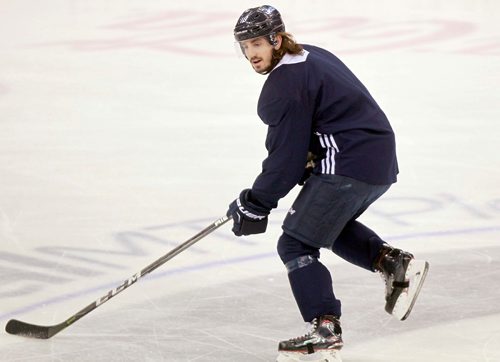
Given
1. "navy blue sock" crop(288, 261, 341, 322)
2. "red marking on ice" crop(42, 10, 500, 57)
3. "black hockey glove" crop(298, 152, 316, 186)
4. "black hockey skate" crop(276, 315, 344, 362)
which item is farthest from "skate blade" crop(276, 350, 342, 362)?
"red marking on ice" crop(42, 10, 500, 57)

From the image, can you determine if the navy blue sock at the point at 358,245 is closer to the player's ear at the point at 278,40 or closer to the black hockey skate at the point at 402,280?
the black hockey skate at the point at 402,280

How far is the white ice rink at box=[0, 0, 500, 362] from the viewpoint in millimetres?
3635

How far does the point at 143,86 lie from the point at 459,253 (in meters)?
3.44

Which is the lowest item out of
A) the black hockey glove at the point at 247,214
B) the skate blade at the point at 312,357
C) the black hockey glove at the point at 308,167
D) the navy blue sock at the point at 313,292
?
the skate blade at the point at 312,357

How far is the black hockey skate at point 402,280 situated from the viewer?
11.3 ft


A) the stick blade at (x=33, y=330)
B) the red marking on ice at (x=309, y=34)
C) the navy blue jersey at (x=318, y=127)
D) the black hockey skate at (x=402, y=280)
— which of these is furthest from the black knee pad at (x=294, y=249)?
the red marking on ice at (x=309, y=34)

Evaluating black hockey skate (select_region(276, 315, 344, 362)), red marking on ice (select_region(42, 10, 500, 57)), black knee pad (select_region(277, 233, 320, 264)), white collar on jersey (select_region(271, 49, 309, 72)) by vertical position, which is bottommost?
red marking on ice (select_region(42, 10, 500, 57))

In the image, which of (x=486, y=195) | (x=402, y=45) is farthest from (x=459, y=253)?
(x=402, y=45)

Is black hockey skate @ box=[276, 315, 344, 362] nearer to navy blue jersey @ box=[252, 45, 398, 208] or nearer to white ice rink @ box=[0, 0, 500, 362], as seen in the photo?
white ice rink @ box=[0, 0, 500, 362]

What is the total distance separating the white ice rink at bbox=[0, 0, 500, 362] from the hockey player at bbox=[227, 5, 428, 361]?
0.87 feet

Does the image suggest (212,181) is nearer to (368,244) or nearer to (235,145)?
(235,145)

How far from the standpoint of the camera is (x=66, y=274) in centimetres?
420

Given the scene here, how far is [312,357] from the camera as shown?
3.30 m

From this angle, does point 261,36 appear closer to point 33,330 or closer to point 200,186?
point 33,330
